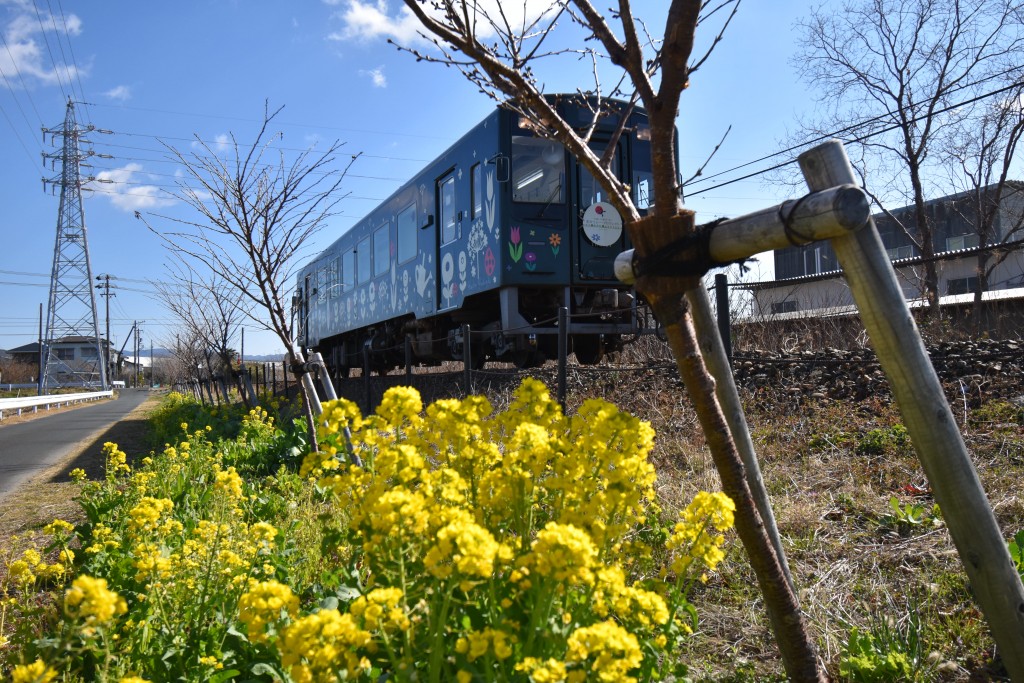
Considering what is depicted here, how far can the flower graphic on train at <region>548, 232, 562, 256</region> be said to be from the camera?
8047 millimetres

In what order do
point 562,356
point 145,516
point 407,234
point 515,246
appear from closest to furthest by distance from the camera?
point 145,516 < point 562,356 < point 515,246 < point 407,234

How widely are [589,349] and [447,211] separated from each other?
8.53 ft

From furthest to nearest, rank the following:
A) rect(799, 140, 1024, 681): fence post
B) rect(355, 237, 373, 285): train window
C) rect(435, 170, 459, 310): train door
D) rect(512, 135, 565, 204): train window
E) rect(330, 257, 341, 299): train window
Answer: rect(330, 257, 341, 299): train window → rect(355, 237, 373, 285): train window → rect(435, 170, 459, 310): train door → rect(512, 135, 565, 204): train window → rect(799, 140, 1024, 681): fence post

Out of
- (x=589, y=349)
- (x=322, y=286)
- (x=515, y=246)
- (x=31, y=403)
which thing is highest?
(x=322, y=286)

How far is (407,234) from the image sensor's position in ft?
35.2

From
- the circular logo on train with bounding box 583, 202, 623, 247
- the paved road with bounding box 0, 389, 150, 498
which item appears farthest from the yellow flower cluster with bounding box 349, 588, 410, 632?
the paved road with bounding box 0, 389, 150, 498

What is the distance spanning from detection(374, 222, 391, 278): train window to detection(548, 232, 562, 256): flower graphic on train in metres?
4.34

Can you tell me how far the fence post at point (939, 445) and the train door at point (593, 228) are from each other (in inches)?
256

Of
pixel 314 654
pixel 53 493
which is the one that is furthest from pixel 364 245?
pixel 314 654

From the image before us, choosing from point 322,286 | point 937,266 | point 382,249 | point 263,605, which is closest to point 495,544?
point 263,605

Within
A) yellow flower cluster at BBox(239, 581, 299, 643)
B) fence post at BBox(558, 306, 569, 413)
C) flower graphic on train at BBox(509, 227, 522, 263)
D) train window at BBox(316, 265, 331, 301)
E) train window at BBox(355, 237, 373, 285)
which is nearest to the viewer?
yellow flower cluster at BBox(239, 581, 299, 643)

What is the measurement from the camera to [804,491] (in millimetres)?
3805

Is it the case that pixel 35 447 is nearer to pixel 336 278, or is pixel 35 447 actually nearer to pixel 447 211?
pixel 336 278

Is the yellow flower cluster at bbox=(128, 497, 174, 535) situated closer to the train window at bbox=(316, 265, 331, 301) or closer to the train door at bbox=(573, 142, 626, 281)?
the train door at bbox=(573, 142, 626, 281)
